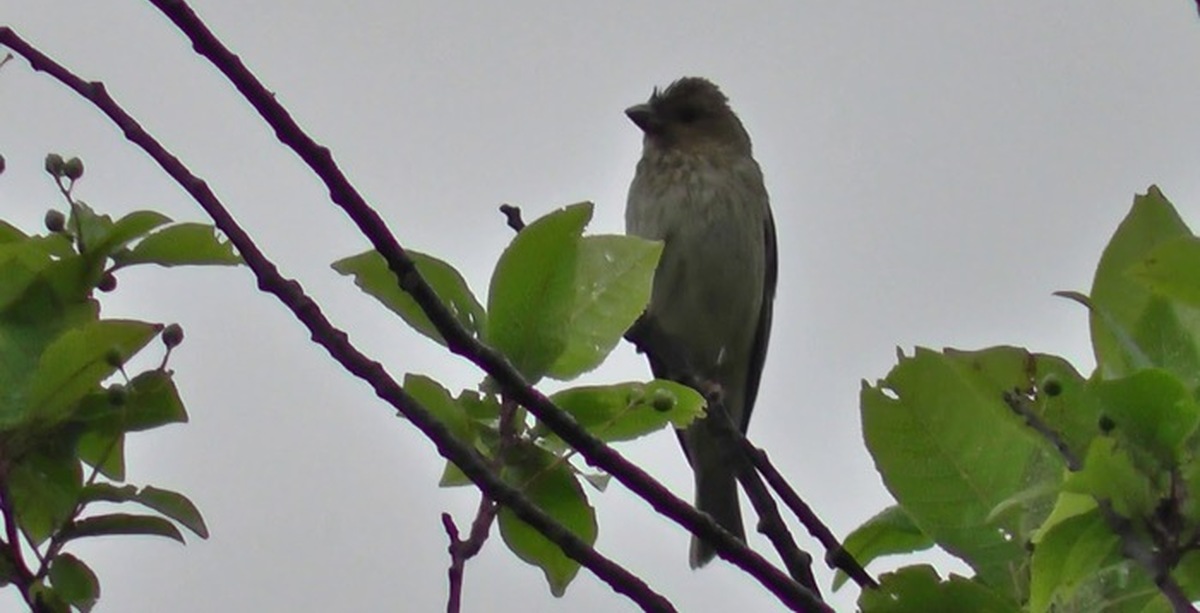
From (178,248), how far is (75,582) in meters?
0.62

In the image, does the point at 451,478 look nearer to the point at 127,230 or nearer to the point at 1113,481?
the point at 127,230

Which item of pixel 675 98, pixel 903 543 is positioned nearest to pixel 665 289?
pixel 675 98

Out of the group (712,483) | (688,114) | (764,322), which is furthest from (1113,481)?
(688,114)

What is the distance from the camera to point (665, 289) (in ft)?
30.2

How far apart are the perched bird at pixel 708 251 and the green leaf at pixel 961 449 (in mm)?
5817

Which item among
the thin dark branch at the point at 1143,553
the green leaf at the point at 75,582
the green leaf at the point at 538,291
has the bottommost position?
the thin dark branch at the point at 1143,553

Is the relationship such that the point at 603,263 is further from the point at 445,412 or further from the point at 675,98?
the point at 675,98

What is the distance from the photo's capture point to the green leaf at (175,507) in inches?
116

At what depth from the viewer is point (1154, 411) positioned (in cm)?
249

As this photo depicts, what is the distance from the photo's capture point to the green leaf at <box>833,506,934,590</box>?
311 centimetres

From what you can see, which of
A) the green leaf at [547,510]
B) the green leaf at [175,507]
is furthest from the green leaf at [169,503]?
the green leaf at [547,510]

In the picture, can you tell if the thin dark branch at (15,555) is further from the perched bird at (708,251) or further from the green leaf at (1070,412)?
the perched bird at (708,251)

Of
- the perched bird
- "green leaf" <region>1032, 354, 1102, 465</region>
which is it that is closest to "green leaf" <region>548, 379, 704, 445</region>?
"green leaf" <region>1032, 354, 1102, 465</region>

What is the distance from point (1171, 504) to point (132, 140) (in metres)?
1.51
